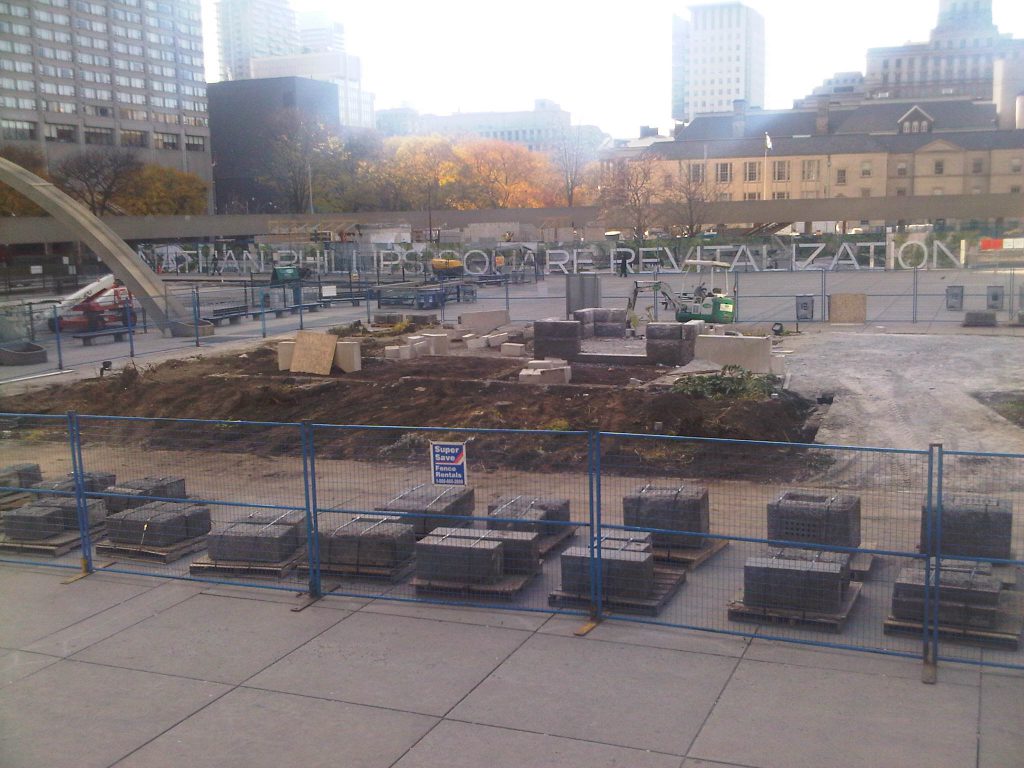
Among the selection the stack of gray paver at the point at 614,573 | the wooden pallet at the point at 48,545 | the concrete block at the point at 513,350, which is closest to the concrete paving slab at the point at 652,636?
the stack of gray paver at the point at 614,573

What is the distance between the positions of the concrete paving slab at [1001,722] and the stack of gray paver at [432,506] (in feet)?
18.4

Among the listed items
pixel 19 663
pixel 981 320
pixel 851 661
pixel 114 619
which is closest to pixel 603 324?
pixel 981 320

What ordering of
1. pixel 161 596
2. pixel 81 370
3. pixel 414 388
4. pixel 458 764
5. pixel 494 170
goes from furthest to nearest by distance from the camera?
1. pixel 494 170
2. pixel 81 370
3. pixel 414 388
4. pixel 161 596
5. pixel 458 764

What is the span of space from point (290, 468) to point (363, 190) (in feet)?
288

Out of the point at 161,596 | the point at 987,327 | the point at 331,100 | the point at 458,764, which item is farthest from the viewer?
the point at 331,100

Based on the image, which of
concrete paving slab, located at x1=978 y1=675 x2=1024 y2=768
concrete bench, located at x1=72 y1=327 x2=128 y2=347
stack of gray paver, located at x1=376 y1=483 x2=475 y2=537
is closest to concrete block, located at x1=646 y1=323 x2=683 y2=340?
stack of gray paver, located at x1=376 y1=483 x2=475 y2=537

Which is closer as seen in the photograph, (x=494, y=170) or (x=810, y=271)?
(x=810, y=271)

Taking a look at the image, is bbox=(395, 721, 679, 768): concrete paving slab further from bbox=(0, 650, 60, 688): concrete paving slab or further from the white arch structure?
the white arch structure

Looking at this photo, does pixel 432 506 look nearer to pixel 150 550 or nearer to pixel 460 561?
pixel 460 561

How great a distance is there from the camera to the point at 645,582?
9.62 metres

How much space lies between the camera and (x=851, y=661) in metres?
8.38

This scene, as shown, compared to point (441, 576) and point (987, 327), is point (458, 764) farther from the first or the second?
point (987, 327)

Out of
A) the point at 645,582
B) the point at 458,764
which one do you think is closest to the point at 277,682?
the point at 458,764

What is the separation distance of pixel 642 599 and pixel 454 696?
95.4 inches
